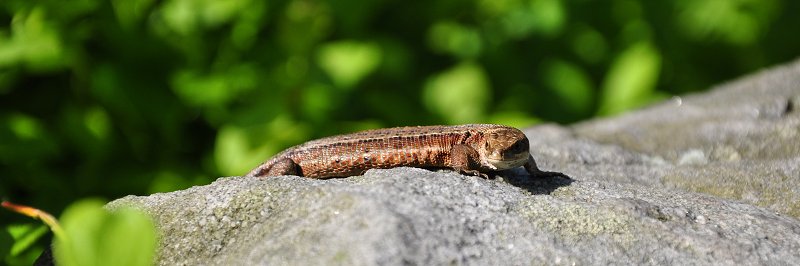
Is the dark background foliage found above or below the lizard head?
above

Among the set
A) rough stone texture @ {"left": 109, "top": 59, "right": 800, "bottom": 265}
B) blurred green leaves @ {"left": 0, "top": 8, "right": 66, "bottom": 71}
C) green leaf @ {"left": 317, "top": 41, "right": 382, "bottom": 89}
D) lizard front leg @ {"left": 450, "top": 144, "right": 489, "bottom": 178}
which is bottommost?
rough stone texture @ {"left": 109, "top": 59, "right": 800, "bottom": 265}

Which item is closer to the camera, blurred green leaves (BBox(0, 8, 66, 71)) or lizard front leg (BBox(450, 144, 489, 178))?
lizard front leg (BBox(450, 144, 489, 178))

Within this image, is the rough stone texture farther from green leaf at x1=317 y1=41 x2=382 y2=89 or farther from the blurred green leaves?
the blurred green leaves

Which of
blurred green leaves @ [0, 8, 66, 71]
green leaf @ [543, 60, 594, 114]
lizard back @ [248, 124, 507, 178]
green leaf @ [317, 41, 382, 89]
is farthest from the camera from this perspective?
green leaf @ [543, 60, 594, 114]

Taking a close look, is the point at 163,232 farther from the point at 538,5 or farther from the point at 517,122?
the point at 538,5

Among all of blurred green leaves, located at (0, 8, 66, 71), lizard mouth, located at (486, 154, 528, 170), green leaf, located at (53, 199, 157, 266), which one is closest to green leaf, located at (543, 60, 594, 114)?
lizard mouth, located at (486, 154, 528, 170)

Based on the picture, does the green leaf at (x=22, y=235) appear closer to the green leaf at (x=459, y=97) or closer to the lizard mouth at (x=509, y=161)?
the lizard mouth at (x=509, y=161)

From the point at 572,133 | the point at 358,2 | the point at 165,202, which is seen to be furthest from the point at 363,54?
the point at 165,202

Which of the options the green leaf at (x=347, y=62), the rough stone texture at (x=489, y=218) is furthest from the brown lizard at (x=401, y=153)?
the green leaf at (x=347, y=62)

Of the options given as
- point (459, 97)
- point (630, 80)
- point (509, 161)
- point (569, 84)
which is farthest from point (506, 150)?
point (630, 80)

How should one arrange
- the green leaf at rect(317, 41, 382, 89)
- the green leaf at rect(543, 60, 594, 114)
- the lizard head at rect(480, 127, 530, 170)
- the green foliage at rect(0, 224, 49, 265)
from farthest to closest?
1. the green leaf at rect(543, 60, 594, 114)
2. the green leaf at rect(317, 41, 382, 89)
3. the lizard head at rect(480, 127, 530, 170)
4. the green foliage at rect(0, 224, 49, 265)
